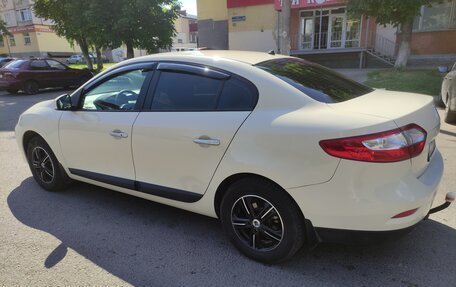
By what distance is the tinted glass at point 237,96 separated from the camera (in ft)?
9.18

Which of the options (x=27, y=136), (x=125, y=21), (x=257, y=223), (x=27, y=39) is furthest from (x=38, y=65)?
(x=27, y=39)

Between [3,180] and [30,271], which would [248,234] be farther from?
[3,180]

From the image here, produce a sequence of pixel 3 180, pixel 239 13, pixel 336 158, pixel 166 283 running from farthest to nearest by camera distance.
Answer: pixel 239 13, pixel 3 180, pixel 166 283, pixel 336 158

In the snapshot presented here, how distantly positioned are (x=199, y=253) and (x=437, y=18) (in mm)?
22576

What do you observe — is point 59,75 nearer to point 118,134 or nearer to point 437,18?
point 118,134

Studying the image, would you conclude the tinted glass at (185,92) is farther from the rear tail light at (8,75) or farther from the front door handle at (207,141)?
the rear tail light at (8,75)

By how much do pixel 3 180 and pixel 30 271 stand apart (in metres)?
2.61

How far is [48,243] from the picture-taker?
10.9ft

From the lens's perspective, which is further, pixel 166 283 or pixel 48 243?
pixel 48 243

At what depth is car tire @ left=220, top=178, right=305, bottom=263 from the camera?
8.71ft

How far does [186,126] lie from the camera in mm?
2979

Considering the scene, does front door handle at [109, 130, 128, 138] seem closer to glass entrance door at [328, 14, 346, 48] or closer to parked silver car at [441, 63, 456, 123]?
parked silver car at [441, 63, 456, 123]

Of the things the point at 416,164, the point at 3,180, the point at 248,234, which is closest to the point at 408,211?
the point at 416,164

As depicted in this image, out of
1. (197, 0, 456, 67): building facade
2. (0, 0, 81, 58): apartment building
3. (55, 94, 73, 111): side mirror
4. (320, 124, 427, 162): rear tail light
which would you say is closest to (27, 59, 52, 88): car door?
(55, 94, 73, 111): side mirror
